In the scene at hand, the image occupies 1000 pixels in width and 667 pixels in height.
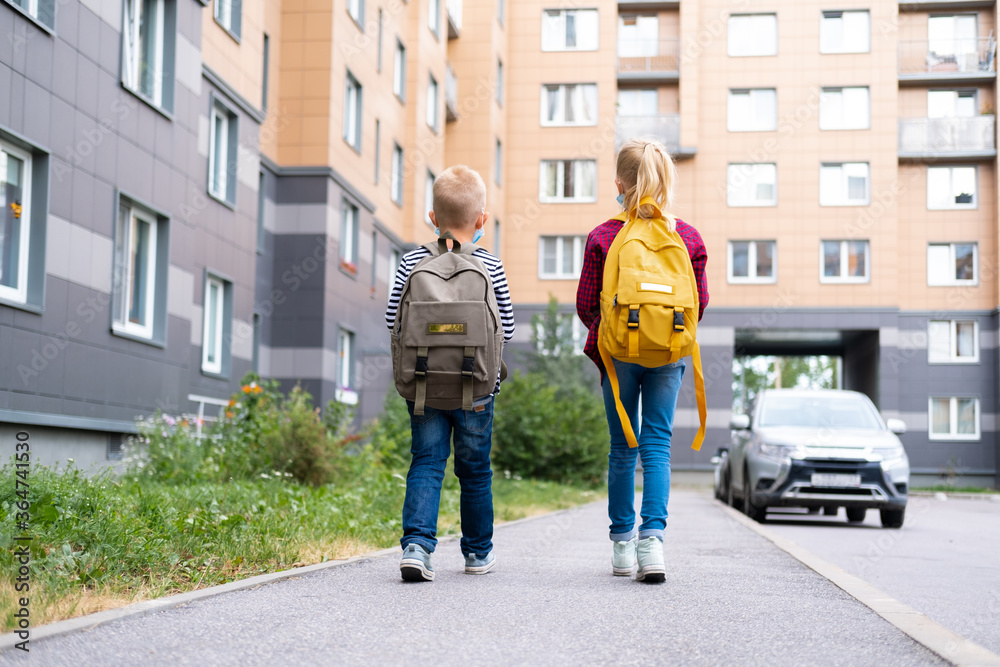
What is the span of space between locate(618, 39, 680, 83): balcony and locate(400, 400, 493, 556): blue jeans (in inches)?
1356

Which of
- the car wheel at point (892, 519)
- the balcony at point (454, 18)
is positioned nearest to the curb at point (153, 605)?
the car wheel at point (892, 519)

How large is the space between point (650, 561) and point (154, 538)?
228 cm

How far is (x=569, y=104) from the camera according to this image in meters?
38.6

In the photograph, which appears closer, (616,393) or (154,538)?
(154,538)

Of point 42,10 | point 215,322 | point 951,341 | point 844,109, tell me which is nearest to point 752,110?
point 844,109

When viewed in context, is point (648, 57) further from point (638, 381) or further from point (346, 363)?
point (638, 381)

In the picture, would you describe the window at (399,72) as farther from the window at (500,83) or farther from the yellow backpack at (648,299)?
the yellow backpack at (648,299)

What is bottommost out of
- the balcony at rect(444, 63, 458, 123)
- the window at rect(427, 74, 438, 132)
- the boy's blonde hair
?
the boy's blonde hair

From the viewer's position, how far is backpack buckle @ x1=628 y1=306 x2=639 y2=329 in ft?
16.4

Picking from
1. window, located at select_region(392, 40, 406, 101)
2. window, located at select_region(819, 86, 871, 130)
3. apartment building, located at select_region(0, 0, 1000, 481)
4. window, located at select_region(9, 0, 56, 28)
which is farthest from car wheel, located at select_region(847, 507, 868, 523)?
window, located at select_region(819, 86, 871, 130)

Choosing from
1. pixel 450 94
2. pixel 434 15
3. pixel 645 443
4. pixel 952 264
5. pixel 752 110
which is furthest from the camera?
pixel 752 110

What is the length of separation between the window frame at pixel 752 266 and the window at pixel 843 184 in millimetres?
2274

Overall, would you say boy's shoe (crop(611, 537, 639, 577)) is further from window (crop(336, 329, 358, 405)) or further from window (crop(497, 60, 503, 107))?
window (crop(497, 60, 503, 107))

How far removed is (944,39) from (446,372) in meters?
37.0
